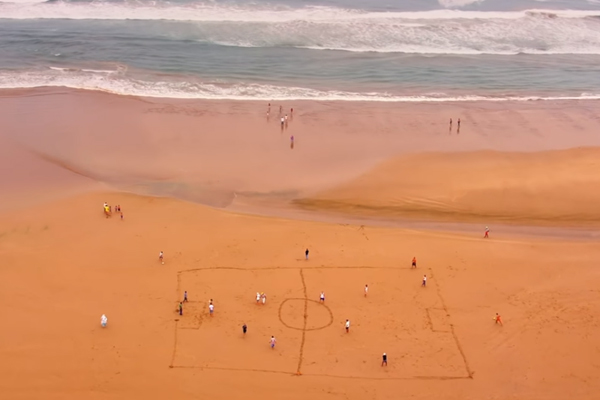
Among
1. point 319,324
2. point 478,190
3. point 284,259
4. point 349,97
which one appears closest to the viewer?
point 319,324

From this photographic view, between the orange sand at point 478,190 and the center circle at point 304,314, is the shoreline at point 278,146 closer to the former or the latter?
the orange sand at point 478,190

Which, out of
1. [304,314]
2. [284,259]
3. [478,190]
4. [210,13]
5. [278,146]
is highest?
[210,13]

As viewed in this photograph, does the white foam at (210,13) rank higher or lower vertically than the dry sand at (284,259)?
higher

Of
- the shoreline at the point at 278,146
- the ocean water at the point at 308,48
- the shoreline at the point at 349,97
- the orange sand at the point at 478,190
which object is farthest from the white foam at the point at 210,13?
the orange sand at the point at 478,190

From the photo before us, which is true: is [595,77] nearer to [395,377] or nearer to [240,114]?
[240,114]

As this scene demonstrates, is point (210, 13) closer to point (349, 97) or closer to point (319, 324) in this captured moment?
point (349, 97)

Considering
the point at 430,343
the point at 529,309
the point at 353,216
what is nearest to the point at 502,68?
the point at 353,216

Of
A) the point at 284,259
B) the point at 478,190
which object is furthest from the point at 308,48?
the point at 284,259
